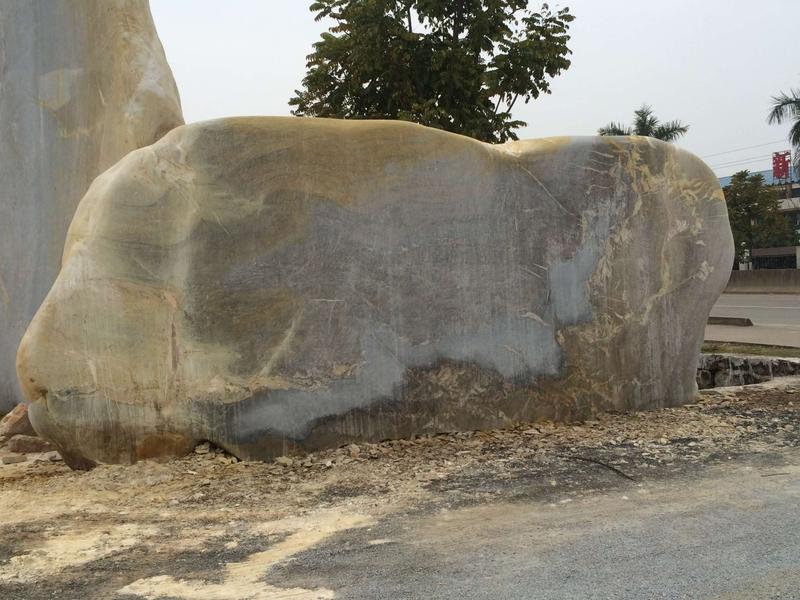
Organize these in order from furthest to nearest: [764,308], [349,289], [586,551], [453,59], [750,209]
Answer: [750,209] < [764,308] < [453,59] < [349,289] < [586,551]

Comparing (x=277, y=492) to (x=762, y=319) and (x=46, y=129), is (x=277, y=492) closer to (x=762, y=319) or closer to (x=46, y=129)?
(x=46, y=129)

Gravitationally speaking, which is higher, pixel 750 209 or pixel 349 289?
pixel 750 209

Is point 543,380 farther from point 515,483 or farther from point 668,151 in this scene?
point 668,151

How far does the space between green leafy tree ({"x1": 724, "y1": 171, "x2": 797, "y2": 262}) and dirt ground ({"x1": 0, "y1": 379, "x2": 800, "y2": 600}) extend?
3073 cm

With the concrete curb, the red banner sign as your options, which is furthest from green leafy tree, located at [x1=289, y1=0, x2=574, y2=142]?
the red banner sign

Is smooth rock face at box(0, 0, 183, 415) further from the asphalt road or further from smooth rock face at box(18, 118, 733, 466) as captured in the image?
the asphalt road

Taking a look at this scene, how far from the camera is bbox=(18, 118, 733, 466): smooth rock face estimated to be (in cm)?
459

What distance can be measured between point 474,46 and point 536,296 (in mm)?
9405

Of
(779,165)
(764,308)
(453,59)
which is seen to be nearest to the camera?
(453,59)

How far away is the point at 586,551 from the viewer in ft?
10.4

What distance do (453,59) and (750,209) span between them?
2459 cm

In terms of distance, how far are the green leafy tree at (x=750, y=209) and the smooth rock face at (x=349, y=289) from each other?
30.2 meters

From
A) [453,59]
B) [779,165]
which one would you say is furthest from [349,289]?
[779,165]

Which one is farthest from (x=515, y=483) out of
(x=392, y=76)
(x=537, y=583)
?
(x=392, y=76)
